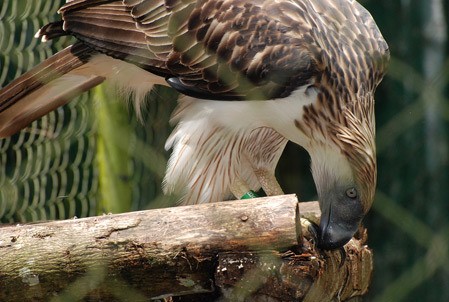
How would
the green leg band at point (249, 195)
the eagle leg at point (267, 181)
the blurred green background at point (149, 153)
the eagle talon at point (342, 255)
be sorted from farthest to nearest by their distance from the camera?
the blurred green background at point (149, 153), the eagle leg at point (267, 181), the green leg band at point (249, 195), the eagle talon at point (342, 255)

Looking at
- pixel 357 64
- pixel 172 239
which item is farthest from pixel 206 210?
pixel 357 64

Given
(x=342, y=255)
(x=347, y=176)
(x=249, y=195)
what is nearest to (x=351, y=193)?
(x=347, y=176)

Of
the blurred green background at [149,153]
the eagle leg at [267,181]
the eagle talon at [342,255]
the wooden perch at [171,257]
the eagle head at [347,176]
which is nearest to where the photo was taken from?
the wooden perch at [171,257]

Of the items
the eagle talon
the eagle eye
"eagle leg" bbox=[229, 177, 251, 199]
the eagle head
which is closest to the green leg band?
"eagle leg" bbox=[229, 177, 251, 199]

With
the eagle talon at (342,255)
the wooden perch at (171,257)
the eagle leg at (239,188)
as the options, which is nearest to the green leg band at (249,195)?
the eagle leg at (239,188)

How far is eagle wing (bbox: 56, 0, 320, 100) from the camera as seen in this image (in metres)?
2.65

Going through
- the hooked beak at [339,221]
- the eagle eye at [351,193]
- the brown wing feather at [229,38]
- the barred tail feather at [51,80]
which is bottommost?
the hooked beak at [339,221]

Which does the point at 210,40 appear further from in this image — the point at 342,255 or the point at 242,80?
the point at 342,255

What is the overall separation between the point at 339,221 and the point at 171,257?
Result: 697 millimetres

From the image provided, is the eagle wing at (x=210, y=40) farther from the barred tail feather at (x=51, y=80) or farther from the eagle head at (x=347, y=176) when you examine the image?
the eagle head at (x=347, y=176)

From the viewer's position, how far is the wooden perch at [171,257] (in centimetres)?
206

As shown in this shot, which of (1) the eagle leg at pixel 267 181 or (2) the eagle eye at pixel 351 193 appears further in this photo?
(1) the eagle leg at pixel 267 181

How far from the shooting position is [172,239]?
2080mm

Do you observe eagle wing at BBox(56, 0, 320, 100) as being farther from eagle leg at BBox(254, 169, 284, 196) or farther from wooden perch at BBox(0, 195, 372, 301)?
wooden perch at BBox(0, 195, 372, 301)
